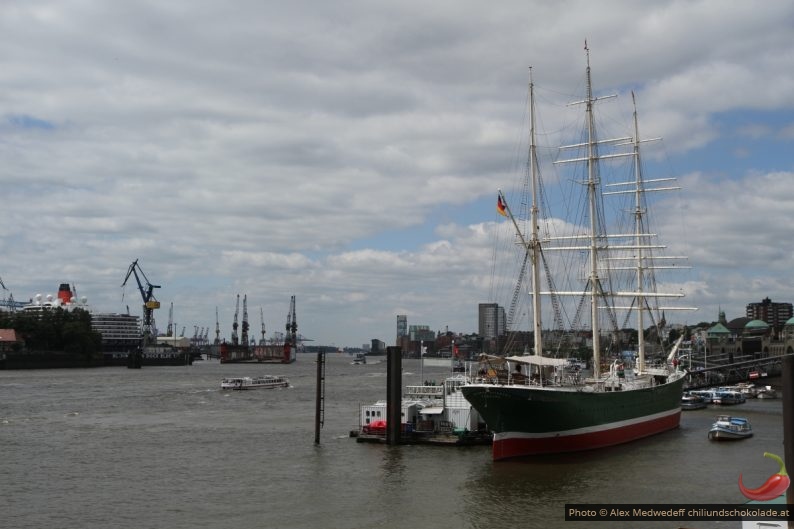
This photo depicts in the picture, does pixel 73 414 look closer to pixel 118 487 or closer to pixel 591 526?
pixel 118 487

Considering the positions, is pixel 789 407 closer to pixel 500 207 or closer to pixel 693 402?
pixel 500 207

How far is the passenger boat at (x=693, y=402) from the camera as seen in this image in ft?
313

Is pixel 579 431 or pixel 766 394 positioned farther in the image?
pixel 766 394

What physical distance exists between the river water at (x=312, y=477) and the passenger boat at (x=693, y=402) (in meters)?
18.1

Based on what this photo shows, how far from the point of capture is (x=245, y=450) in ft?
193

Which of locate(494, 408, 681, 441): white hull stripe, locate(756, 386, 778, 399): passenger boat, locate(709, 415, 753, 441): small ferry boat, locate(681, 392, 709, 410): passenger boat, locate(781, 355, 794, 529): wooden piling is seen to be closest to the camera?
locate(781, 355, 794, 529): wooden piling

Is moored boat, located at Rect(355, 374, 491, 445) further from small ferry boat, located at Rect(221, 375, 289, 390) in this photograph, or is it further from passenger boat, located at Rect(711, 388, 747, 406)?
small ferry boat, located at Rect(221, 375, 289, 390)

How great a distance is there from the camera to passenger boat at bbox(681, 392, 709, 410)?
95.5 meters

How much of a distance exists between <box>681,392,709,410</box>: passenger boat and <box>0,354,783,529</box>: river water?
18088 millimetres

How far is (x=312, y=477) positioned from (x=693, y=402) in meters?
66.9

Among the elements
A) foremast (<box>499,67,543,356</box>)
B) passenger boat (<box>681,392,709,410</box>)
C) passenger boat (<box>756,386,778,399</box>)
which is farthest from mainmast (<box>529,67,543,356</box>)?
passenger boat (<box>756,386,778,399</box>)

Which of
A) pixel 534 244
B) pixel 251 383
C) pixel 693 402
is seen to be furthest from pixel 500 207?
pixel 251 383

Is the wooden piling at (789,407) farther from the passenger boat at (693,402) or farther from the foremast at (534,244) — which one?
the passenger boat at (693,402)

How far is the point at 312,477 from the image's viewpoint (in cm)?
4719
